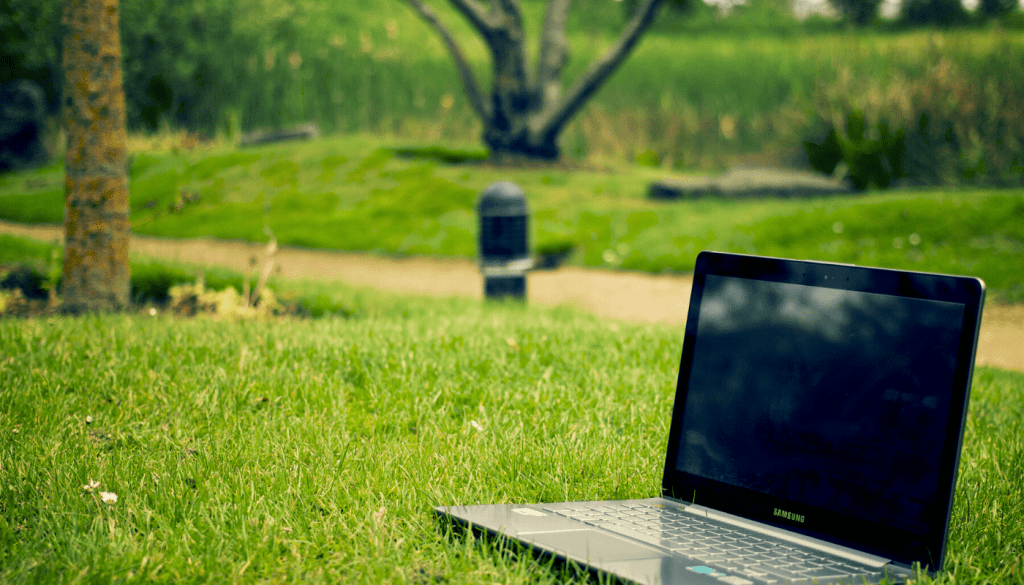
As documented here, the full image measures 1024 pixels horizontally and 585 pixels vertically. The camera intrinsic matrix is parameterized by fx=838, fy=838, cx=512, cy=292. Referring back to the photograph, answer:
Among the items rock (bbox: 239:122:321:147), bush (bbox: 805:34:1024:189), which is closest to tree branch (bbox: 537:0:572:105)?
bush (bbox: 805:34:1024:189)

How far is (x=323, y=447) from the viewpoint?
2.89 m

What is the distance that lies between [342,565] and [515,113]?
14.2 metres

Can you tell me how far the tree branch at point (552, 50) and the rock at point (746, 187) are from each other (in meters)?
3.36

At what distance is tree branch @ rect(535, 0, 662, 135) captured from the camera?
44.3 ft

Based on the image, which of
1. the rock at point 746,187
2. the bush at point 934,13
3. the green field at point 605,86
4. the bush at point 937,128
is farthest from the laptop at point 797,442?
the bush at point 934,13

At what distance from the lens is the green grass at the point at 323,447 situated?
6.78ft

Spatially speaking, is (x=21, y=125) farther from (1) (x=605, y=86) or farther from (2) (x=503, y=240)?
(2) (x=503, y=240)

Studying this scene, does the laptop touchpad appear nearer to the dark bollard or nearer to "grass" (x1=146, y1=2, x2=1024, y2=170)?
the dark bollard

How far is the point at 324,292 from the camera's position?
7.23 metres

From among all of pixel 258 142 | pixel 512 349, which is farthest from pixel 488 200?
pixel 258 142

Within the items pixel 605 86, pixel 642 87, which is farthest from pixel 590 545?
pixel 605 86

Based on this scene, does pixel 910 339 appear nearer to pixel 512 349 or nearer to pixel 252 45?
pixel 512 349

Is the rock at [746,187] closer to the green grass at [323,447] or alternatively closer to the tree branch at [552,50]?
the tree branch at [552,50]

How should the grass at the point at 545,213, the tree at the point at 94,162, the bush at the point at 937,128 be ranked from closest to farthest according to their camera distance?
the tree at the point at 94,162
the grass at the point at 545,213
the bush at the point at 937,128
